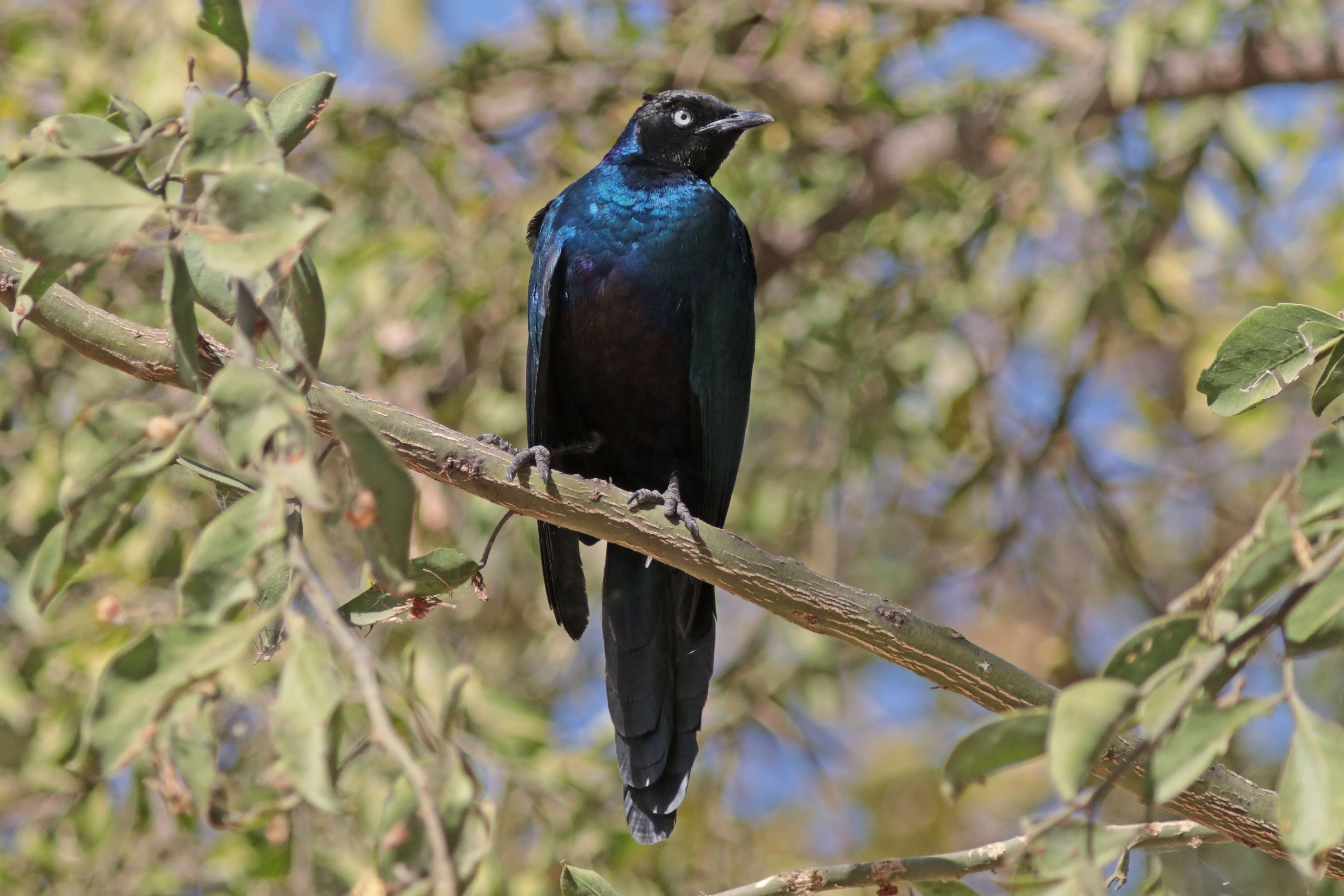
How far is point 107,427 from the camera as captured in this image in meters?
1.20

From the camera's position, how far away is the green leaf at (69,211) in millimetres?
1170

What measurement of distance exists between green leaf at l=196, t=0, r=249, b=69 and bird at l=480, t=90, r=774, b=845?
5.97ft

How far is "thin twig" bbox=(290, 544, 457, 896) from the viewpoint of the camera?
1034 millimetres

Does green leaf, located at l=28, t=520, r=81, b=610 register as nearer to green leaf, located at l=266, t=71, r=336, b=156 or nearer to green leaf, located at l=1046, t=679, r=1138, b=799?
green leaf, located at l=266, t=71, r=336, b=156

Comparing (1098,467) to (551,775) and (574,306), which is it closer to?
(574,306)

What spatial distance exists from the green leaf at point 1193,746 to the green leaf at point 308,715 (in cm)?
65

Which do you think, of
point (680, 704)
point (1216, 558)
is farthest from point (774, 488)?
point (1216, 558)

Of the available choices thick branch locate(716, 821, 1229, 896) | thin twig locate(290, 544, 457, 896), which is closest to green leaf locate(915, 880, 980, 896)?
thick branch locate(716, 821, 1229, 896)

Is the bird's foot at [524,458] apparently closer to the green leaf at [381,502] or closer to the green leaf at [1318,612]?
the green leaf at [381,502]

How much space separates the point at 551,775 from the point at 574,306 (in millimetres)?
1210

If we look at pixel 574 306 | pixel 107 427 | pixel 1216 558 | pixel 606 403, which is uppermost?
pixel 107 427

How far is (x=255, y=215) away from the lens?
116cm

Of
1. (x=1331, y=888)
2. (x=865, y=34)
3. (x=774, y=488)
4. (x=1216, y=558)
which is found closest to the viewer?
(x=1331, y=888)

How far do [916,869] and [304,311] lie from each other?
3.66 ft
